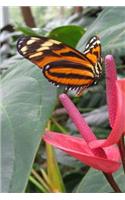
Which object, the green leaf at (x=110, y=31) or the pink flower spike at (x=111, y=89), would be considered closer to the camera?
the pink flower spike at (x=111, y=89)

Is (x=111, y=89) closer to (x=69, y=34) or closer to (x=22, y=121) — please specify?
(x=22, y=121)

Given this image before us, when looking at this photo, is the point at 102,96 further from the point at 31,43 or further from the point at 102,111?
the point at 31,43

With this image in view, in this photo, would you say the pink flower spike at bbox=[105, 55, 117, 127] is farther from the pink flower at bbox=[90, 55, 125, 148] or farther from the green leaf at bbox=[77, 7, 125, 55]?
the green leaf at bbox=[77, 7, 125, 55]

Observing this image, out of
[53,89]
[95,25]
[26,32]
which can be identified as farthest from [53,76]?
[26,32]

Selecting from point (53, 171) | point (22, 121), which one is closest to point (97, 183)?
point (22, 121)

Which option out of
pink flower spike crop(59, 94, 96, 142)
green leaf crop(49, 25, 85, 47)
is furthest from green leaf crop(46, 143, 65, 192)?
pink flower spike crop(59, 94, 96, 142)

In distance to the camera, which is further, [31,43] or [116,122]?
[31,43]

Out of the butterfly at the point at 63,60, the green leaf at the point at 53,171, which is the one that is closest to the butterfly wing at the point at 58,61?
the butterfly at the point at 63,60

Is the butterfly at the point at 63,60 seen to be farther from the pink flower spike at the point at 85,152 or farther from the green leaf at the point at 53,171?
the green leaf at the point at 53,171
